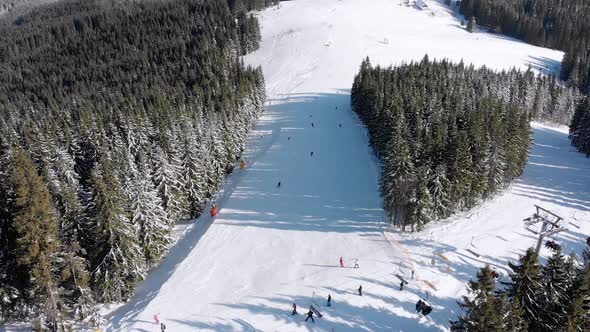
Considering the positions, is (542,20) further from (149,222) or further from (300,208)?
(149,222)

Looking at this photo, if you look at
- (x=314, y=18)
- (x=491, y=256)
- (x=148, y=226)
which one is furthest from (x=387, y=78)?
(x=314, y=18)

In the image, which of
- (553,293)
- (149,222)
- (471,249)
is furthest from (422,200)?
(149,222)

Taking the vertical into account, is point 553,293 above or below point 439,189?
above

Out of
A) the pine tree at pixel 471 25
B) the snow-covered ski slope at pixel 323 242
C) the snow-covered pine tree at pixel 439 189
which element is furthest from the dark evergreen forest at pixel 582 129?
the pine tree at pixel 471 25

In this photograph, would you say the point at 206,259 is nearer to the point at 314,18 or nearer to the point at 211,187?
the point at 211,187

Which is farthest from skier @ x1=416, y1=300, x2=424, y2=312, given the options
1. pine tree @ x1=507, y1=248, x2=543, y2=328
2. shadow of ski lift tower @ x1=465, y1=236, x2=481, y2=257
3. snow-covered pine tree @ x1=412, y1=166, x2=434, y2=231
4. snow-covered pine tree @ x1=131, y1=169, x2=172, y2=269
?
snow-covered pine tree @ x1=131, y1=169, x2=172, y2=269

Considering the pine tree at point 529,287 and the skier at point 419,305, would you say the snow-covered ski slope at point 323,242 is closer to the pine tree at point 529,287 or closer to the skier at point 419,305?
the skier at point 419,305
